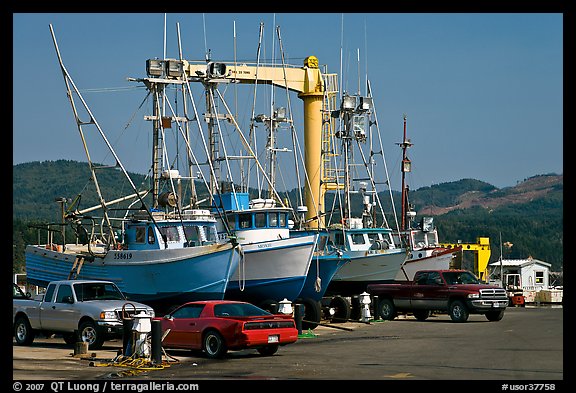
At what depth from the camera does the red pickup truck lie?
3700 cm

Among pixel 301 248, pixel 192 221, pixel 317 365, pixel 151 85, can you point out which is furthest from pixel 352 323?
pixel 317 365

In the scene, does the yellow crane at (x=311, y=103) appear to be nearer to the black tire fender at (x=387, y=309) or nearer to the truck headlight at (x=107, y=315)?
the black tire fender at (x=387, y=309)

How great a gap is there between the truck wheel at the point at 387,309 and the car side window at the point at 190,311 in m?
16.3

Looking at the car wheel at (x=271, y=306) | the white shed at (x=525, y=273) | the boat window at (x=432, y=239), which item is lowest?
the white shed at (x=525, y=273)

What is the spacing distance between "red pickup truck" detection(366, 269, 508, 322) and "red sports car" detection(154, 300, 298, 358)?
1462 centimetres

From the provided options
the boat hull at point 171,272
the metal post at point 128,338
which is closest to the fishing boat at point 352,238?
the boat hull at point 171,272

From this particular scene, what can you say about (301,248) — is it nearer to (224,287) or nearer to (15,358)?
(224,287)

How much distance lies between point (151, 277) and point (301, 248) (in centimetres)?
622

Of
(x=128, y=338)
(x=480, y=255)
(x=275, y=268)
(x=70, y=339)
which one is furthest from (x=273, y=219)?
(x=480, y=255)

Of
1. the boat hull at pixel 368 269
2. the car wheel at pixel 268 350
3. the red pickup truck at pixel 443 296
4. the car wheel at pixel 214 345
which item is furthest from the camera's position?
the boat hull at pixel 368 269

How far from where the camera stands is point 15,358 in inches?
896

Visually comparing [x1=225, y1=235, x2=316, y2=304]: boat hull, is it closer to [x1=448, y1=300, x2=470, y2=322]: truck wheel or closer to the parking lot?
[x1=448, y1=300, x2=470, y2=322]: truck wheel

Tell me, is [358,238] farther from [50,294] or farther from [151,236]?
[50,294]

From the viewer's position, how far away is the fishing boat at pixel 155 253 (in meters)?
35.2
